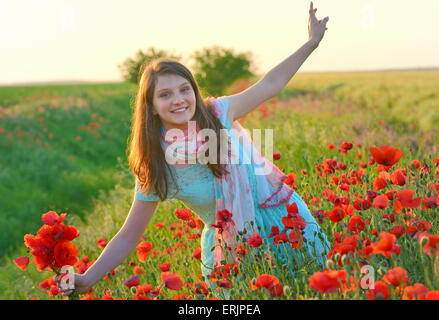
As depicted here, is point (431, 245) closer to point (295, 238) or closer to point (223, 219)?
point (295, 238)

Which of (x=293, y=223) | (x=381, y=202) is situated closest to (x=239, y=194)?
(x=293, y=223)

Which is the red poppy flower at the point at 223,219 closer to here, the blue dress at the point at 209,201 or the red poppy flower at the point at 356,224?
the blue dress at the point at 209,201

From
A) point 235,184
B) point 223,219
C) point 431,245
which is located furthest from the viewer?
point 235,184

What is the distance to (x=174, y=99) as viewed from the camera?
236cm

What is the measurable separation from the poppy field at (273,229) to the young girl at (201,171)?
0.38ft

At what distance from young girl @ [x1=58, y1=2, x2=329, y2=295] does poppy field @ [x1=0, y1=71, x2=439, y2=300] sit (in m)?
0.12

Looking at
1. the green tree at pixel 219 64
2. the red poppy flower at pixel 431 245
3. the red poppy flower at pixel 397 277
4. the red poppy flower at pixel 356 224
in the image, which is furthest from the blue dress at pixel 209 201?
the green tree at pixel 219 64

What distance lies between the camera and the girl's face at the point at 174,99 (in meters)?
2.36

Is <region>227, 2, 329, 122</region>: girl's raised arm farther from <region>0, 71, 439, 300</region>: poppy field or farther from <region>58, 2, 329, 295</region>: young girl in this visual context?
<region>0, 71, 439, 300</region>: poppy field

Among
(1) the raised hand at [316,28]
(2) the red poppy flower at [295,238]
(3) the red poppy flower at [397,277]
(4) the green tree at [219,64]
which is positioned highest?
(4) the green tree at [219,64]

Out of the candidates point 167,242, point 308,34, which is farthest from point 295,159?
point 308,34

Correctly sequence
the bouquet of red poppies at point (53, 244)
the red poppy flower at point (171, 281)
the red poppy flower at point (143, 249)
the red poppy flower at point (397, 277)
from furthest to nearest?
1. the red poppy flower at point (143, 249)
2. the bouquet of red poppies at point (53, 244)
3. the red poppy flower at point (171, 281)
4. the red poppy flower at point (397, 277)

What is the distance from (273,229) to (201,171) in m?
0.59

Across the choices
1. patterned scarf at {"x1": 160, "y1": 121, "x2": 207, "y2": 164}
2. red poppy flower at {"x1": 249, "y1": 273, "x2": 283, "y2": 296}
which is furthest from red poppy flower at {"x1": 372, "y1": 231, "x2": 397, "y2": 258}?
patterned scarf at {"x1": 160, "y1": 121, "x2": 207, "y2": 164}
